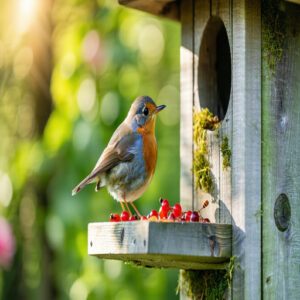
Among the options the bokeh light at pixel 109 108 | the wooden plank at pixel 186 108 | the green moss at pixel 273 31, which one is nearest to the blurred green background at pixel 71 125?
the bokeh light at pixel 109 108

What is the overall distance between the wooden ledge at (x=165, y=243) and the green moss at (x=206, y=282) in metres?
0.05

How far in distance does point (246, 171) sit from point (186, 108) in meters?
0.61

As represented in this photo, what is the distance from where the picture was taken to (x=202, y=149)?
4219 mm

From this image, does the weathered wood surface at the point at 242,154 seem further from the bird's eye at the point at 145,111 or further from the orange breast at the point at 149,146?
the bird's eye at the point at 145,111

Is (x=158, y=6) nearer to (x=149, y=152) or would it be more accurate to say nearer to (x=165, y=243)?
(x=149, y=152)

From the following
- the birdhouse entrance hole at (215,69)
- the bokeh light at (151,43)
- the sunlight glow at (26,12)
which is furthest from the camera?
the sunlight glow at (26,12)

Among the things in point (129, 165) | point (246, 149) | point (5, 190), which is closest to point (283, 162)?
point (246, 149)

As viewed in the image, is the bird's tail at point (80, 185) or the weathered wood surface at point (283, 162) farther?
the bird's tail at point (80, 185)

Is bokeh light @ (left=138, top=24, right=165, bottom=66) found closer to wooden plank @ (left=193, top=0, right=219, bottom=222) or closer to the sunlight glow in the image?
the sunlight glow

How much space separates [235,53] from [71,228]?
6.53ft

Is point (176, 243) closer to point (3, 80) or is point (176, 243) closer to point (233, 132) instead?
point (233, 132)

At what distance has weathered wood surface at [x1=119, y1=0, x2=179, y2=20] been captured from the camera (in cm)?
450

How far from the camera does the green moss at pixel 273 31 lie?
13.4 ft

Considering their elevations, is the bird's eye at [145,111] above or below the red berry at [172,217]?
above
